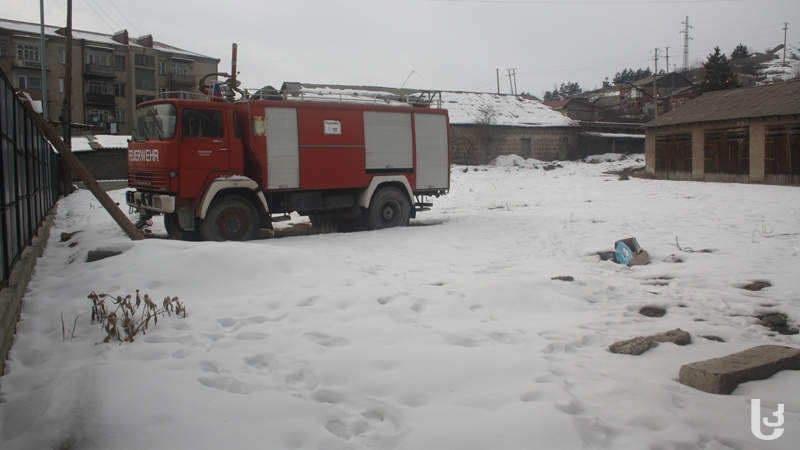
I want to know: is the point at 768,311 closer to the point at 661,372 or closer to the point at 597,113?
the point at 661,372

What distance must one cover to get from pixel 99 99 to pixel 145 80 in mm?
4881

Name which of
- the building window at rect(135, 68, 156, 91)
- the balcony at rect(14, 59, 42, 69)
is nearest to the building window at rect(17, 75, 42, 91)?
the balcony at rect(14, 59, 42, 69)

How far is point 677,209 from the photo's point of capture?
1350 cm

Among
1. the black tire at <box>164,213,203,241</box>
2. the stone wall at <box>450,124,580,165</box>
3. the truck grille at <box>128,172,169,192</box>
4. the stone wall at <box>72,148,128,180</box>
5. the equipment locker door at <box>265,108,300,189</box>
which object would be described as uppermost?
the stone wall at <box>450,124,580,165</box>

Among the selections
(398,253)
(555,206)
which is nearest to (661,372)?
(398,253)

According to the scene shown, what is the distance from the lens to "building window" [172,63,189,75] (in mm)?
53369

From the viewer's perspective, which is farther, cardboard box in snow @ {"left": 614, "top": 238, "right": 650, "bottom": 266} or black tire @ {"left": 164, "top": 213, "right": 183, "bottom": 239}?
black tire @ {"left": 164, "top": 213, "right": 183, "bottom": 239}

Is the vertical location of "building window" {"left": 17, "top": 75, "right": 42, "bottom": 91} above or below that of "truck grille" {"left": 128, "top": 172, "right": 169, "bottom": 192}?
above

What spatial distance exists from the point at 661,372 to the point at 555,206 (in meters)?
12.4

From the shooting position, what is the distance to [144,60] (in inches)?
2003

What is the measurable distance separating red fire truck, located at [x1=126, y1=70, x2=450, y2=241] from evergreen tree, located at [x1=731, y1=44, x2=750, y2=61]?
103698mm

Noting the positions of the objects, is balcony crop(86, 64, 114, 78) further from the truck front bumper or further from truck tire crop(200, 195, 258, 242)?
truck tire crop(200, 195, 258, 242)

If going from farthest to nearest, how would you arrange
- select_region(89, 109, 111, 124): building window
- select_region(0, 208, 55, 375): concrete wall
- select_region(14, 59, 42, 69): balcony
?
1. select_region(89, 109, 111, 124): building window
2. select_region(14, 59, 42, 69): balcony
3. select_region(0, 208, 55, 375): concrete wall

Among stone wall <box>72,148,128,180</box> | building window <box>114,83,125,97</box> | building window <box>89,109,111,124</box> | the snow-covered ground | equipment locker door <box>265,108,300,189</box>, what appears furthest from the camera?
building window <box>114,83,125,97</box>
